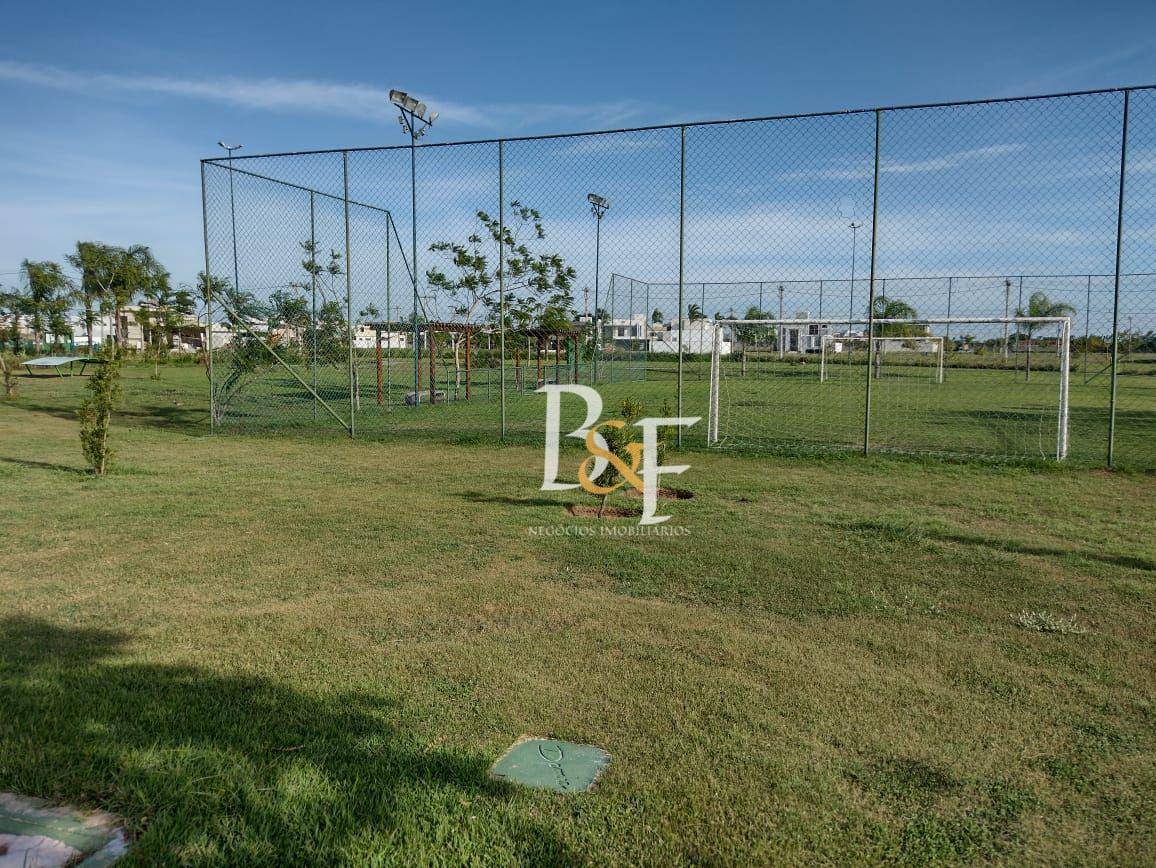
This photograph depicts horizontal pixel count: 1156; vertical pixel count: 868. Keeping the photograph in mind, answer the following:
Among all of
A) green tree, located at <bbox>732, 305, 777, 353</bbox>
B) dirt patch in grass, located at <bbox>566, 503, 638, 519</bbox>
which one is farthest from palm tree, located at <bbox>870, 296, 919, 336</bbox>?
dirt patch in grass, located at <bbox>566, 503, 638, 519</bbox>

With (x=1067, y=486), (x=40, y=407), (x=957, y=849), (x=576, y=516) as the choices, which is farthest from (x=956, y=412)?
(x=40, y=407)

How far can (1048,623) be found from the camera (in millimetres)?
4090

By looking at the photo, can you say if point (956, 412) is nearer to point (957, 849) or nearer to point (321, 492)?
point (321, 492)

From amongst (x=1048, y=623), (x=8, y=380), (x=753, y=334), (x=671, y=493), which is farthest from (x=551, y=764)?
(x=8, y=380)

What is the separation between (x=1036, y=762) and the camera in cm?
273

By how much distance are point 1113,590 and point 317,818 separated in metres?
4.63

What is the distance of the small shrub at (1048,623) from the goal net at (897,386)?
18.4 feet

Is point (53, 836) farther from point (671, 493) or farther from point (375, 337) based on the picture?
point (375, 337)

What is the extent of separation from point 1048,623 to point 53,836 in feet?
14.5

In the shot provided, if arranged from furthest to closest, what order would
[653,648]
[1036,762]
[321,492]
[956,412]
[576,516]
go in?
1. [956,412]
2. [321,492]
3. [576,516]
4. [653,648]
5. [1036,762]

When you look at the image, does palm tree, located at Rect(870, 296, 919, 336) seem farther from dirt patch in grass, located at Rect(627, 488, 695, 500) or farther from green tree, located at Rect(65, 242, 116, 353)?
green tree, located at Rect(65, 242, 116, 353)

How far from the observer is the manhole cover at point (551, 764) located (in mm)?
2570

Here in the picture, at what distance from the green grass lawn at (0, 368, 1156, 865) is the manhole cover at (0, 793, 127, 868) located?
0.20 ft

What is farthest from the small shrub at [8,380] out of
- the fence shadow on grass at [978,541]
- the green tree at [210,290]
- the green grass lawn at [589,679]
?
the fence shadow on grass at [978,541]
